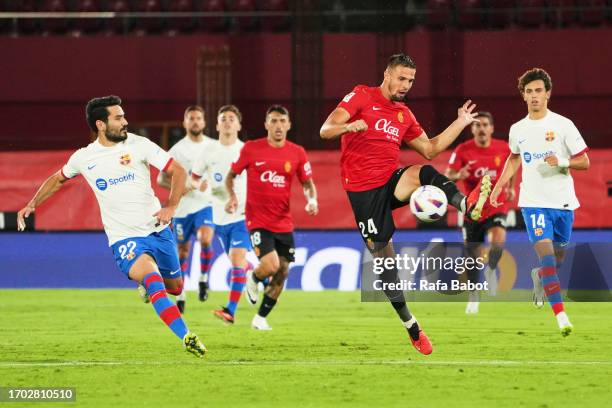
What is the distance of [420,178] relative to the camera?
901 centimetres

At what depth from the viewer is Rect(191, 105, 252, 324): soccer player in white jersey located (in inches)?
521

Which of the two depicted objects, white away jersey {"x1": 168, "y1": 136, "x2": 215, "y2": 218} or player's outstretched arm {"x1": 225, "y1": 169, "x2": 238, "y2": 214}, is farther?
white away jersey {"x1": 168, "y1": 136, "x2": 215, "y2": 218}

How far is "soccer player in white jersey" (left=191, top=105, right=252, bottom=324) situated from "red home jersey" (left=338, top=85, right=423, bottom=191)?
3549 mm

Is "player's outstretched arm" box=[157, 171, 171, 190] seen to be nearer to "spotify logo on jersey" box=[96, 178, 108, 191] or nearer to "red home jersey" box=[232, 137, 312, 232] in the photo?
"red home jersey" box=[232, 137, 312, 232]

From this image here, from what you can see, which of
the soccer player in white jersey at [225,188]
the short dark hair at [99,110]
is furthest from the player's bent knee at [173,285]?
the soccer player in white jersey at [225,188]

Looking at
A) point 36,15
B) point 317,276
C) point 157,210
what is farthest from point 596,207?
point 36,15

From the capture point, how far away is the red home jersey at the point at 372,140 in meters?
9.39

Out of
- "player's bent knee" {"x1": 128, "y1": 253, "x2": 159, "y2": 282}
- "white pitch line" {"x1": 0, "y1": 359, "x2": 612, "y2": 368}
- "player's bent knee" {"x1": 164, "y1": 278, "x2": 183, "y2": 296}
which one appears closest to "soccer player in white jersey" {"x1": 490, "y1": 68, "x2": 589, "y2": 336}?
"white pitch line" {"x1": 0, "y1": 359, "x2": 612, "y2": 368}

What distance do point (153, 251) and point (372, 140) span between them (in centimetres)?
201

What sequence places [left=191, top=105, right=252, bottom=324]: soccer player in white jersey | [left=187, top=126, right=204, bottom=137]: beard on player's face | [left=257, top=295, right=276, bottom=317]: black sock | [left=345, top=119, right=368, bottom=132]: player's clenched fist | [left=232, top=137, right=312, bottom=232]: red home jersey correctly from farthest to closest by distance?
[left=187, top=126, right=204, bottom=137]: beard on player's face < [left=191, top=105, right=252, bottom=324]: soccer player in white jersey < [left=232, top=137, right=312, bottom=232]: red home jersey < [left=257, top=295, right=276, bottom=317]: black sock < [left=345, top=119, right=368, bottom=132]: player's clenched fist

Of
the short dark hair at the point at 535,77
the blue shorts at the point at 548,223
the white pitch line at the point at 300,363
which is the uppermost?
the short dark hair at the point at 535,77

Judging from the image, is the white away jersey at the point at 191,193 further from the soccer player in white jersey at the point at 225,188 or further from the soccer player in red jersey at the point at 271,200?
the soccer player in red jersey at the point at 271,200

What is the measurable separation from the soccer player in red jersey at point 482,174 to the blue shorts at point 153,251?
522cm

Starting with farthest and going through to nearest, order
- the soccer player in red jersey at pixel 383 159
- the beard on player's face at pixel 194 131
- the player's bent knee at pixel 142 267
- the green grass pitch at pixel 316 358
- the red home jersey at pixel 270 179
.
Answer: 1. the beard on player's face at pixel 194 131
2. the red home jersey at pixel 270 179
3. the soccer player in red jersey at pixel 383 159
4. the player's bent knee at pixel 142 267
5. the green grass pitch at pixel 316 358
